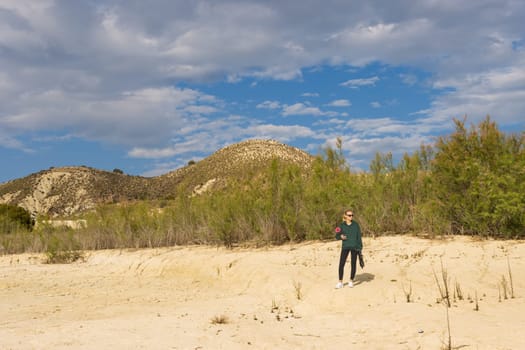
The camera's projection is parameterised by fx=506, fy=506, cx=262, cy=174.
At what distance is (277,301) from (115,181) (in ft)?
224

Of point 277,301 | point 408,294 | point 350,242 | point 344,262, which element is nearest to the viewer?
point 408,294

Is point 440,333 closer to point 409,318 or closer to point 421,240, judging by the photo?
point 409,318

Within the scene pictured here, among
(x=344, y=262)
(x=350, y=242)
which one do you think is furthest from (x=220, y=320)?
(x=350, y=242)

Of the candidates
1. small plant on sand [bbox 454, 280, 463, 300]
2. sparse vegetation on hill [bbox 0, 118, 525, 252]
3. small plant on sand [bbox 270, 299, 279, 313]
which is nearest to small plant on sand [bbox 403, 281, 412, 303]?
small plant on sand [bbox 454, 280, 463, 300]

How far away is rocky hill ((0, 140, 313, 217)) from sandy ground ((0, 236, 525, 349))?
46.6 metres

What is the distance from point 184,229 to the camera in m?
19.4

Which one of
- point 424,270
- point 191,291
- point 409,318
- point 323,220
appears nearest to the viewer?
point 409,318

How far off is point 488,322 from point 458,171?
8.03 metres

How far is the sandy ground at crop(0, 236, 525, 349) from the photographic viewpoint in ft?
26.2

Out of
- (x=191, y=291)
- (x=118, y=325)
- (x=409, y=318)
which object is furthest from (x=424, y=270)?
(x=118, y=325)

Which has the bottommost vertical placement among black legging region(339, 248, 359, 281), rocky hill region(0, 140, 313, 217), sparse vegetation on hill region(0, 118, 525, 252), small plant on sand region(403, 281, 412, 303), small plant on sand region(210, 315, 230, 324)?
small plant on sand region(210, 315, 230, 324)

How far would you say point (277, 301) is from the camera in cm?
1108

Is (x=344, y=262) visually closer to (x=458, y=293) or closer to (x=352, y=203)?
(x=458, y=293)

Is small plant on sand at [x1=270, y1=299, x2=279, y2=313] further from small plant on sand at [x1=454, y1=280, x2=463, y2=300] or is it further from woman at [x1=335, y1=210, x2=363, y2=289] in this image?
small plant on sand at [x1=454, y1=280, x2=463, y2=300]
